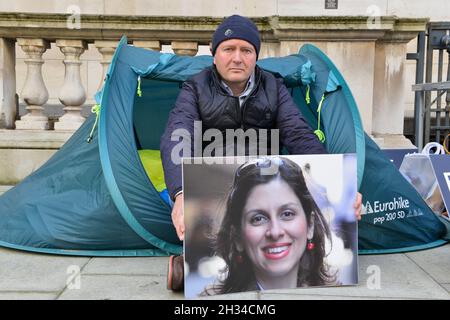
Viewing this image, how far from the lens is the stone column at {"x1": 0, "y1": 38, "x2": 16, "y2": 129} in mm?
5535

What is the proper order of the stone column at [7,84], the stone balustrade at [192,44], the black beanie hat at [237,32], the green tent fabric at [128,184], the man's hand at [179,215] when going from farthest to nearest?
the stone column at [7,84]
the stone balustrade at [192,44]
the green tent fabric at [128,184]
the black beanie hat at [237,32]
the man's hand at [179,215]

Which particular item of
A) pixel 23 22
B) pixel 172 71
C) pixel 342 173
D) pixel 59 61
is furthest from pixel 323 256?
pixel 59 61

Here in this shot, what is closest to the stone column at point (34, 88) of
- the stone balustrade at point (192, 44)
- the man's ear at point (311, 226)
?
the stone balustrade at point (192, 44)

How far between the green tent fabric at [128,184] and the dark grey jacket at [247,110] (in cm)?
42

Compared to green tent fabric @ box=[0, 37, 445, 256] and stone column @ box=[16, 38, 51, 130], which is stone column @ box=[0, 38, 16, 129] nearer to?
stone column @ box=[16, 38, 51, 130]

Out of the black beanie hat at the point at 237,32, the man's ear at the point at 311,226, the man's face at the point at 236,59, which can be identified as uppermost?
the black beanie hat at the point at 237,32

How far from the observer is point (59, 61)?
27.3 ft

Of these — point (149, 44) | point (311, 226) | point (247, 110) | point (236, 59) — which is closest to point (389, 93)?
point (149, 44)

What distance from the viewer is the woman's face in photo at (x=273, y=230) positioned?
2.55 m

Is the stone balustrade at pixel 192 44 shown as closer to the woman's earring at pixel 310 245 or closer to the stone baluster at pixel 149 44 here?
the stone baluster at pixel 149 44

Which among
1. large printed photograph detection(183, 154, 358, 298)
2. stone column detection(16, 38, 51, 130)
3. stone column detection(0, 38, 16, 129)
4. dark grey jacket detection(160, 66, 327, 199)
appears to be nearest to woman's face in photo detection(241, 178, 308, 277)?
large printed photograph detection(183, 154, 358, 298)

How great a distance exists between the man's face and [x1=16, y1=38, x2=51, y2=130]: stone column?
3.13m

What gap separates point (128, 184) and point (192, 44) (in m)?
2.68

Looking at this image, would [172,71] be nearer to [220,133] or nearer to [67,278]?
[220,133]
